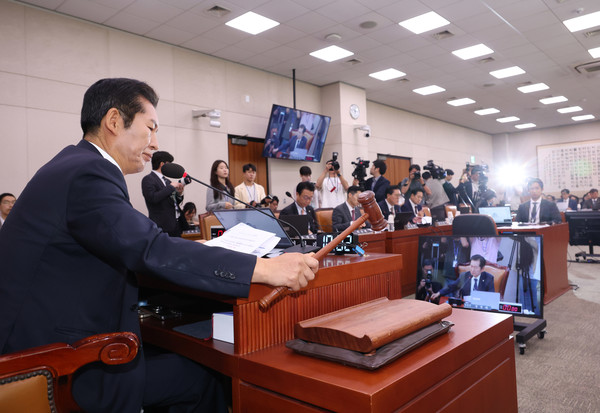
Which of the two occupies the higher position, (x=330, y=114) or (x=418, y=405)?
(x=330, y=114)

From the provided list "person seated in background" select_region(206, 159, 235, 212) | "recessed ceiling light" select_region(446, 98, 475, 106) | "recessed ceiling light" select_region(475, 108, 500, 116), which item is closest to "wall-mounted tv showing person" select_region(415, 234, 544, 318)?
"person seated in background" select_region(206, 159, 235, 212)

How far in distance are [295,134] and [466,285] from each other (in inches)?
195

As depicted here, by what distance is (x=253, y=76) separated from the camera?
22.8 feet

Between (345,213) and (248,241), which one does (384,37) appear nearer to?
(345,213)

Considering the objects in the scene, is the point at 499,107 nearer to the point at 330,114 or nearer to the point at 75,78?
the point at 330,114

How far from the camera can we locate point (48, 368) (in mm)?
691

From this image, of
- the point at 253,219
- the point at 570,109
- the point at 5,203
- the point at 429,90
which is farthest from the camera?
the point at 570,109

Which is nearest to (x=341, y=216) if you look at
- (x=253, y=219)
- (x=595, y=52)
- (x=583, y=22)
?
(x=253, y=219)

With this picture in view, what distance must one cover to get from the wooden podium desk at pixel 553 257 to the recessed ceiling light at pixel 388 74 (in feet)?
13.0

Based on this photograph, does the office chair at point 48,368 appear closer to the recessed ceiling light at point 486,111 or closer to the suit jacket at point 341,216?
the suit jacket at point 341,216

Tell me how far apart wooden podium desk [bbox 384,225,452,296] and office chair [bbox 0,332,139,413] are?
384cm

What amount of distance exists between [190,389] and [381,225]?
664mm

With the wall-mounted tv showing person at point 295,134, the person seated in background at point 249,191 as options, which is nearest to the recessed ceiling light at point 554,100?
the wall-mounted tv showing person at point 295,134

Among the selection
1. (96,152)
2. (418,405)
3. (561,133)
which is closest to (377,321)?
(418,405)
